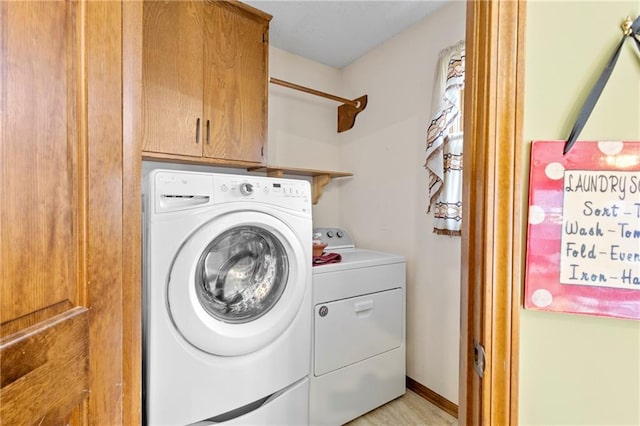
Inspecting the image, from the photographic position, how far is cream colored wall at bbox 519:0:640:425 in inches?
19.9

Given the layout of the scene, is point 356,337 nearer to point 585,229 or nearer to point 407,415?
point 407,415

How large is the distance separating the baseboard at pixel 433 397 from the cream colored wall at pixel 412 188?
0.03 m

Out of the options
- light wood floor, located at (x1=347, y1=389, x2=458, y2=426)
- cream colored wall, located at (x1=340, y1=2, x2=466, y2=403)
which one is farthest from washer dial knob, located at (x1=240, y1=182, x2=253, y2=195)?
light wood floor, located at (x1=347, y1=389, x2=458, y2=426)

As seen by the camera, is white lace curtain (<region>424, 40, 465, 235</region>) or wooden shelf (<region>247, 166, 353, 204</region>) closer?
white lace curtain (<region>424, 40, 465, 235</region>)

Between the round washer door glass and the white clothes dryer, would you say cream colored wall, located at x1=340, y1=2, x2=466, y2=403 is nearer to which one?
the white clothes dryer

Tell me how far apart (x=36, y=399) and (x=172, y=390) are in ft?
2.91

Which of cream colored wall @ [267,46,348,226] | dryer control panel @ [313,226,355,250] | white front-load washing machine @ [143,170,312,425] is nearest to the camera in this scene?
white front-load washing machine @ [143,170,312,425]

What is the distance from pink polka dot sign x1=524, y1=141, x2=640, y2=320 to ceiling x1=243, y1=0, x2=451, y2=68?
64.3 inches

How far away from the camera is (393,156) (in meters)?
2.09

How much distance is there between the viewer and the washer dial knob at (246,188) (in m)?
1.26

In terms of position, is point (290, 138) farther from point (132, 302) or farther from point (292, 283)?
point (132, 302)

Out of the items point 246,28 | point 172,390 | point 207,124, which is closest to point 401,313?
point 172,390

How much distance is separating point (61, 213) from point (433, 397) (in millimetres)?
2072

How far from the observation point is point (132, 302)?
22.6 inches
